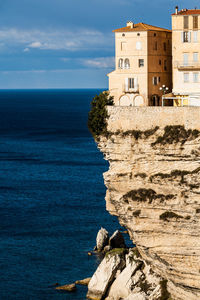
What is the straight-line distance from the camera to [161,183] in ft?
152

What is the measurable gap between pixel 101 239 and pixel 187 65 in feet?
75.9

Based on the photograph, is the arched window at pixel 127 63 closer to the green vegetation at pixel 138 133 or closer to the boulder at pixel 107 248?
the green vegetation at pixel 138 133

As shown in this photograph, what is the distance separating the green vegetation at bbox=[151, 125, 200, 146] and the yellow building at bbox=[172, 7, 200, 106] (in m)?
4.56

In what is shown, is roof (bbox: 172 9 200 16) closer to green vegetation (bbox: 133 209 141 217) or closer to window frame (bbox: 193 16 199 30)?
window frame (bbox: 193 16 199 30)

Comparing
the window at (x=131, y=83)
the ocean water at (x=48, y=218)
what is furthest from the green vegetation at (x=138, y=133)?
the ocean water at (x=48, y=218)

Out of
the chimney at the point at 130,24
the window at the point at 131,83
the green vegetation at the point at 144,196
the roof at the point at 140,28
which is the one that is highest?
the chimney at the point at 130,24

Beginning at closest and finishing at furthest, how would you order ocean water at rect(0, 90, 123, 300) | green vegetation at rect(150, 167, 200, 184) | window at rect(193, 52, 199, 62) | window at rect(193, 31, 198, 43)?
green vegetation at rect(150, 167, 200, 184)
window at rect(193, 31, 198, 43)
window at rect(193, 52, 199, 62)
ocean water at rect(0, 90, 123, 300)

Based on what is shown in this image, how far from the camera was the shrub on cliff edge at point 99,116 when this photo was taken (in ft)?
161

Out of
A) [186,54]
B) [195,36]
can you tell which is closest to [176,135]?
[186,54]

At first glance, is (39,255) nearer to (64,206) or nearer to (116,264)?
(116,264)

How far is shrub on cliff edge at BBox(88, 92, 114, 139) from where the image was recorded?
161 feet

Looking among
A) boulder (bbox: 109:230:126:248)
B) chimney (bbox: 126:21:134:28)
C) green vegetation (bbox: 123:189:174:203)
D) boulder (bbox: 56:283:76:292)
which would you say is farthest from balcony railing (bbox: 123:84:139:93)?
boulder (bbox: 109:230:126:248)

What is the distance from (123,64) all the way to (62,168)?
185ft

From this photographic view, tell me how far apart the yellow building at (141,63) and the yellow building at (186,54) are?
1.77 m
